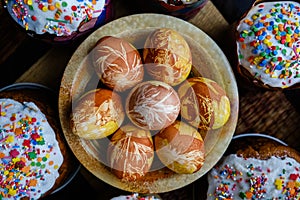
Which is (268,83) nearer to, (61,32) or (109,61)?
(109,61)

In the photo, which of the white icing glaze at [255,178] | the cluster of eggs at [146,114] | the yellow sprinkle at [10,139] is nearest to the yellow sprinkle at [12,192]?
the yellow sprinkle at [10,139]

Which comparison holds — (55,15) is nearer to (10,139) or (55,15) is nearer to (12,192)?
(10,139)

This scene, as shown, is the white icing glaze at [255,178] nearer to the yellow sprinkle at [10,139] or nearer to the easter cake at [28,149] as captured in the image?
the easter cake at [28,149]

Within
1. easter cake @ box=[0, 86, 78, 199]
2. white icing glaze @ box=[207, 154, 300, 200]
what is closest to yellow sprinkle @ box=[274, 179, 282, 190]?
white icing glaze @ box=[207, 154, 300, 200]

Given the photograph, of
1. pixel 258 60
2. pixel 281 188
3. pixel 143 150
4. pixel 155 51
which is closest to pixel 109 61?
pixel 155 51

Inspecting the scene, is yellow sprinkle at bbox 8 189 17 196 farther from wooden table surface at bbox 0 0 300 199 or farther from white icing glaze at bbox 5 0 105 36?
white icing glaze at bbox 5 0 105 36

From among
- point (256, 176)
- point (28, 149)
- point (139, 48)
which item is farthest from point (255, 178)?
point (28, 149)
